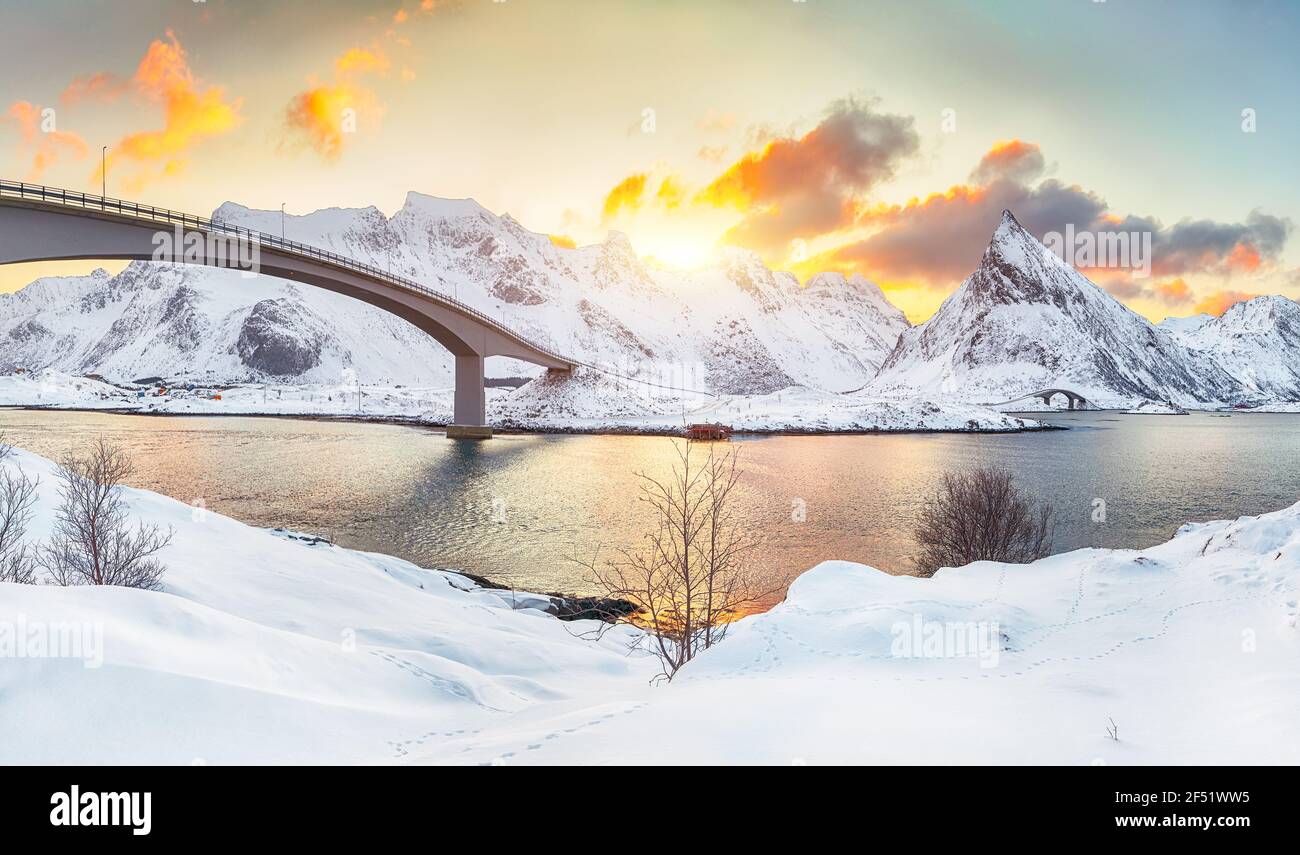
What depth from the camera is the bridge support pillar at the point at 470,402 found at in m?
74.1

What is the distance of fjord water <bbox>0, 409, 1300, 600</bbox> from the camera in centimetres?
2611

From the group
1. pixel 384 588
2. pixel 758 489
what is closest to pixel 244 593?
pixel 384 588

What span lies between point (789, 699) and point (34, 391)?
204m

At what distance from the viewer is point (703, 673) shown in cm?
973

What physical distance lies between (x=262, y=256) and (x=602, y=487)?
30182 millimetres

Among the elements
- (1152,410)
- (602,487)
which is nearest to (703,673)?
(602,487)

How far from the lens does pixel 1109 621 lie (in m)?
12.6

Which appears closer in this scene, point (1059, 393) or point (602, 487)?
point (602, 487)

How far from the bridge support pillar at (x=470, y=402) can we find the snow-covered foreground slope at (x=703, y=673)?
5726cm

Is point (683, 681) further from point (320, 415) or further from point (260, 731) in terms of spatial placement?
point (320, 415)
